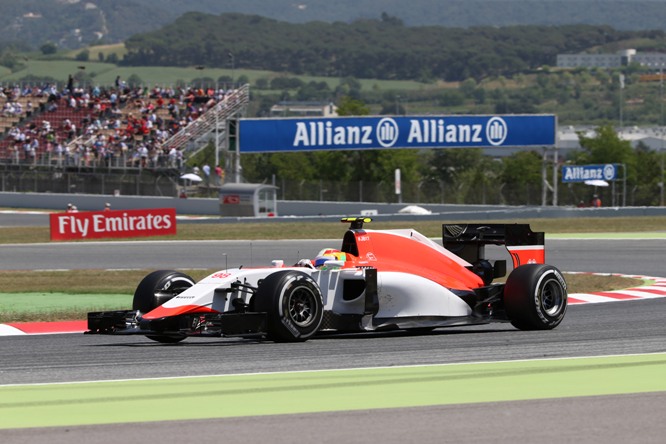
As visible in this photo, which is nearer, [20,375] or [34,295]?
[20,375]

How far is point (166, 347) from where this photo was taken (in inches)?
466

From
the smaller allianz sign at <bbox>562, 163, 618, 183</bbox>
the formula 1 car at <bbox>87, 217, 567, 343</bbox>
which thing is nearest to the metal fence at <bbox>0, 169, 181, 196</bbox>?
the smaller allianz sign at <bbox>562, 163, 618, 183</bbox>

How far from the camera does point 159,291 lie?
41.0 ft

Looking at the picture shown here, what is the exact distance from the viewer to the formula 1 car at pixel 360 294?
1151 centimetres

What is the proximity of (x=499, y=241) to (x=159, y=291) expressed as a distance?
377 cm

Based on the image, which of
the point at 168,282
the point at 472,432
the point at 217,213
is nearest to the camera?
the point at 472,432

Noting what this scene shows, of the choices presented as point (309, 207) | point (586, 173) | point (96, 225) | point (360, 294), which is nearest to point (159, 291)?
point (360, 294)

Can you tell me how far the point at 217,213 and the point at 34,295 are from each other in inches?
1444

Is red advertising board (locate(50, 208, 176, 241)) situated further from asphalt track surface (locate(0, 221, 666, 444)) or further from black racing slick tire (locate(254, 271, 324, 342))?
black racing slick tire (locate(254, 271, 324, 342))

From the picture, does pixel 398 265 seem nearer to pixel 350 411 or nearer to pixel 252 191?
pixel 350 411

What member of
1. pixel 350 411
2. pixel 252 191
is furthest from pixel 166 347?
pixel 252 191

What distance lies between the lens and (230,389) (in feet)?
28.9

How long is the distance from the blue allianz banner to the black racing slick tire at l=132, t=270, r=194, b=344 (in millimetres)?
37026

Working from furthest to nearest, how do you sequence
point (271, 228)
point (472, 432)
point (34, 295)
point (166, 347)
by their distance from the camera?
1. point (271, 228)
2. point (34, 295)
3. point (166, 347)
4. point (472, 432)
